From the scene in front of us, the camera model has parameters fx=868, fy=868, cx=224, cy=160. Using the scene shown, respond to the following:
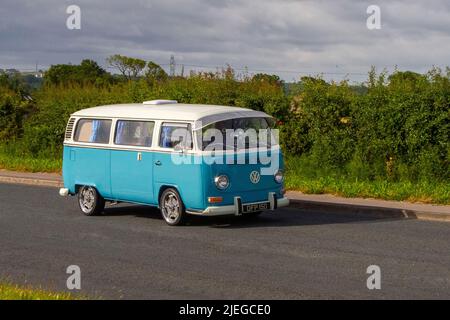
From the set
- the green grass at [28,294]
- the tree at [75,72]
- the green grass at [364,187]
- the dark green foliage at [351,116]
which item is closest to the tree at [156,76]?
the dark green foliage at [351,116]

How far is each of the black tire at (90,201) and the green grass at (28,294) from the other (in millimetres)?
7112

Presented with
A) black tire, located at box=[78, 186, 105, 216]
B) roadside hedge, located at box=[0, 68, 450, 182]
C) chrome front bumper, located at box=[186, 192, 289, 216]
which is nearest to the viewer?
chrome front bumper, located at box=[186, 192, 289, 216]

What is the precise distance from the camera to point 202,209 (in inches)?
572

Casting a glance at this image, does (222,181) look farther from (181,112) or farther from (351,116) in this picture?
(351,116)

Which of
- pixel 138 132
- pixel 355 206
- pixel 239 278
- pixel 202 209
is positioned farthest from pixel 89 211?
pixel 239 278

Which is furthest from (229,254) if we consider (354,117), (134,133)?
(354,117)

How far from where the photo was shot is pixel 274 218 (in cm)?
1612

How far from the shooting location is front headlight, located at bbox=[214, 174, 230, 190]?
14.6 metres

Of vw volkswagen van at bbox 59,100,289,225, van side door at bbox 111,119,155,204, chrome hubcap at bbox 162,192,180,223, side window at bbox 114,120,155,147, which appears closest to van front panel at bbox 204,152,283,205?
vw volkswagen van at bbox 59,100,289,225

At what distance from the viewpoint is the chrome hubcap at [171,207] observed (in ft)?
49.4

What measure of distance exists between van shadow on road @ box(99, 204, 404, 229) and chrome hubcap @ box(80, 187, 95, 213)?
45cm

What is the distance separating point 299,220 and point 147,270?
205 inches

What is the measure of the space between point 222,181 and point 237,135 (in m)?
0.94

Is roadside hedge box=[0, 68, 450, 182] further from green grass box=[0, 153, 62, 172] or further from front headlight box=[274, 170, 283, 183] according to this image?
front headlight box=[274, 170, 283, 183]
